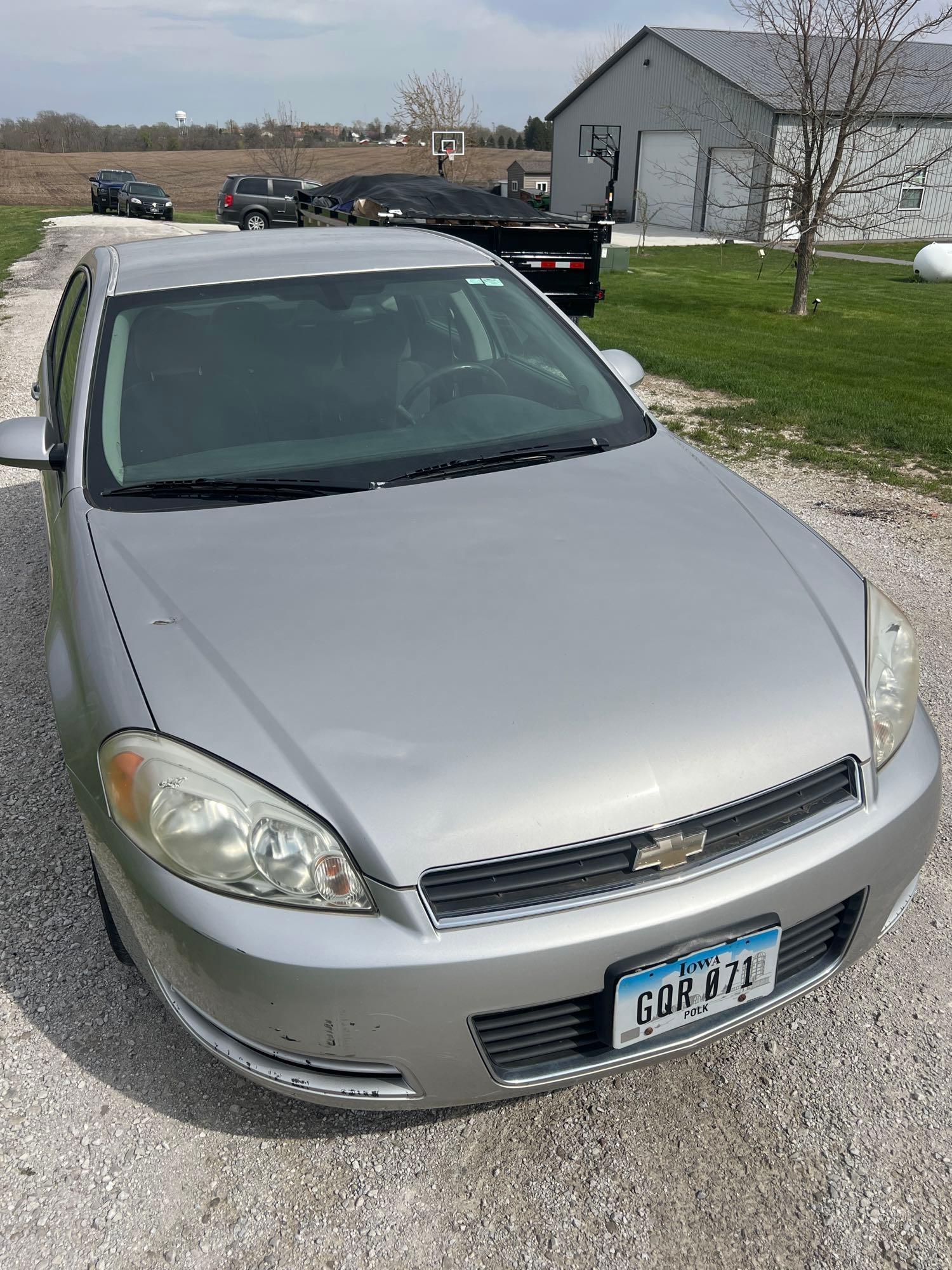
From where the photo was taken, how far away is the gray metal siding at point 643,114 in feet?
96.7

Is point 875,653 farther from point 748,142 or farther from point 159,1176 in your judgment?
point 748,142

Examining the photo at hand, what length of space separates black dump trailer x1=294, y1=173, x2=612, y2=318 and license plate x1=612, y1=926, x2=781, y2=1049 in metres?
9.69

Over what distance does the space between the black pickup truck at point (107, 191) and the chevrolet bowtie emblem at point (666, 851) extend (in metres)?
36.5

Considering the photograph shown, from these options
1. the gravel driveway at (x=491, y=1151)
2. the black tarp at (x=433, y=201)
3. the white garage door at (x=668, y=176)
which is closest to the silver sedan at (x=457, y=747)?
the gravel driveway at (x=491, y=1151)

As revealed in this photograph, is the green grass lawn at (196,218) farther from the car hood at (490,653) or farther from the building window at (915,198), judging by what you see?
the car hood at (490,653)

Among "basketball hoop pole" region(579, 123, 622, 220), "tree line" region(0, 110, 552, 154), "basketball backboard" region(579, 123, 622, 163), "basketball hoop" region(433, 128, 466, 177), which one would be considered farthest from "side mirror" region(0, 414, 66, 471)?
"tree line" region(0, 110, 552, 154)

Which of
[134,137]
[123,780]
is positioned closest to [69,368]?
[123,780]

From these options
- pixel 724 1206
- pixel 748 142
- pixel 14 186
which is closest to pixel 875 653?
pixel 724 1206

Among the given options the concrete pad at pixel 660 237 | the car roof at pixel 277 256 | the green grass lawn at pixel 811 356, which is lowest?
the green grass lawn at pixel 811 356

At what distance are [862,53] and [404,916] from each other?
14781 mm

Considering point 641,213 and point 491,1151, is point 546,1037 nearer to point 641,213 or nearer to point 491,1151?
point 491,1151

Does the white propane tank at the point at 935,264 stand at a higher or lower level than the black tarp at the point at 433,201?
lower

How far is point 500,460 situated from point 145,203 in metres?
33.8

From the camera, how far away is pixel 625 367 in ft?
11.1
